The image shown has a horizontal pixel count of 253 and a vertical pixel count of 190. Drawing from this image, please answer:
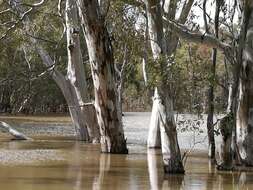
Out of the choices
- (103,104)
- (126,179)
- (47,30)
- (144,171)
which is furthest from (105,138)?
(47,30)

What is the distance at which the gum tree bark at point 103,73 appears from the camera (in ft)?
52.8

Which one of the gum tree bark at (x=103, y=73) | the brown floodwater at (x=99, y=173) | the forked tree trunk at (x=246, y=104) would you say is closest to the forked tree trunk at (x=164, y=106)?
the brown floodwater at (x=99, y=173)

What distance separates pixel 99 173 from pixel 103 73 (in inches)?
191

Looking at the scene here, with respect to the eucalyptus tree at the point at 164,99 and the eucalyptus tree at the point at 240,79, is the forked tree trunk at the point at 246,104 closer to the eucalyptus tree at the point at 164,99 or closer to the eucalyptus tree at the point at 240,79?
the eucalyptus tree at the point at 240,79

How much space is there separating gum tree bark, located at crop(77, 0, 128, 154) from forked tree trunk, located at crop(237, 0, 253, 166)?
408cm

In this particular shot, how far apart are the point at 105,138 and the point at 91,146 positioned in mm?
2497

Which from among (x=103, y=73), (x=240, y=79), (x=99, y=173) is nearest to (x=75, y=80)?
(x=103, y=73)

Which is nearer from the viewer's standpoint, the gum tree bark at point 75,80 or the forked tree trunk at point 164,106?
the forked tree trunk at point 164,106

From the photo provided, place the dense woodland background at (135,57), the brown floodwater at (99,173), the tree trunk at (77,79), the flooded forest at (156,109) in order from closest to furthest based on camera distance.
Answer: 1. the brown floodwater at (99,173)
2. the flooded forest at (156,109)
3. the dense woodland background at (135,57)
4. the tree trunk at (77,79)

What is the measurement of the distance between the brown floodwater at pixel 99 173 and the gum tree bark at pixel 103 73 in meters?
0.57

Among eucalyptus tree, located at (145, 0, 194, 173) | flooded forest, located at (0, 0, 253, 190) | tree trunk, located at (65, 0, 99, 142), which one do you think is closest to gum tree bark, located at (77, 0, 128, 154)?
flooded forest, located at (0, 0, 253, 190)

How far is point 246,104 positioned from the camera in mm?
13516

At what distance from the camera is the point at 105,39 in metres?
16.2

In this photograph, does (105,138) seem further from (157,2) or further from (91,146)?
(157,2)
